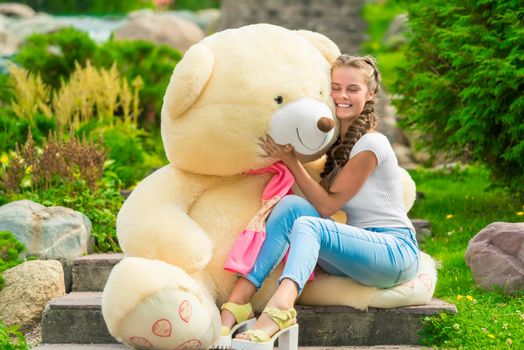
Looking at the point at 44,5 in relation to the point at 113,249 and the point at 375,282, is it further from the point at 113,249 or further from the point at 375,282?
the point at 375,282

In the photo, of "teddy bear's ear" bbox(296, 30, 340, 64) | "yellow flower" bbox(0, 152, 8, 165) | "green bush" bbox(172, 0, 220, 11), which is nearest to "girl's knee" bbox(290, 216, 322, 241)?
"teddy bear's ear" bbox(296, 30, 340, 64)

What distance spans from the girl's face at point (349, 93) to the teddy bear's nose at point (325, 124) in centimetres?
25

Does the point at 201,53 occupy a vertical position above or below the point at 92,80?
above

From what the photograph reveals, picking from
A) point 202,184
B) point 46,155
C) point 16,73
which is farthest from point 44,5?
point 202,184

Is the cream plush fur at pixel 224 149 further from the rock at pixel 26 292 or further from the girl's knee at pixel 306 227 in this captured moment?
the rock at pixel 26 292

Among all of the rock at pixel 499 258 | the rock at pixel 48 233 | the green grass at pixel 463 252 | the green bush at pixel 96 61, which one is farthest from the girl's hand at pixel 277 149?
the green bush at pixel 96 61

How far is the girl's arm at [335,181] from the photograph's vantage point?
3.95 meters

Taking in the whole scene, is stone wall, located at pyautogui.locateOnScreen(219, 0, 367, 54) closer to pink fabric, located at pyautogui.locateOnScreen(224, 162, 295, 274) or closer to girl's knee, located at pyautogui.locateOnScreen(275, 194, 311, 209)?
pink fabric, located at pyautogui.locateOnScreen(224, 162, 295, 274)

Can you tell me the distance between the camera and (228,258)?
3941mm

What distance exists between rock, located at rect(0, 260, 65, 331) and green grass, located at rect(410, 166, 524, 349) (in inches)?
85.0

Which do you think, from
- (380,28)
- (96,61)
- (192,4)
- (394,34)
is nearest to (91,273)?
(96,61)

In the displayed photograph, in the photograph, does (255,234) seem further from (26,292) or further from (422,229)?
(422,229)

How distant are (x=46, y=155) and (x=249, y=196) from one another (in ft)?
8.26

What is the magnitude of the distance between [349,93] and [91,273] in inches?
77.5
